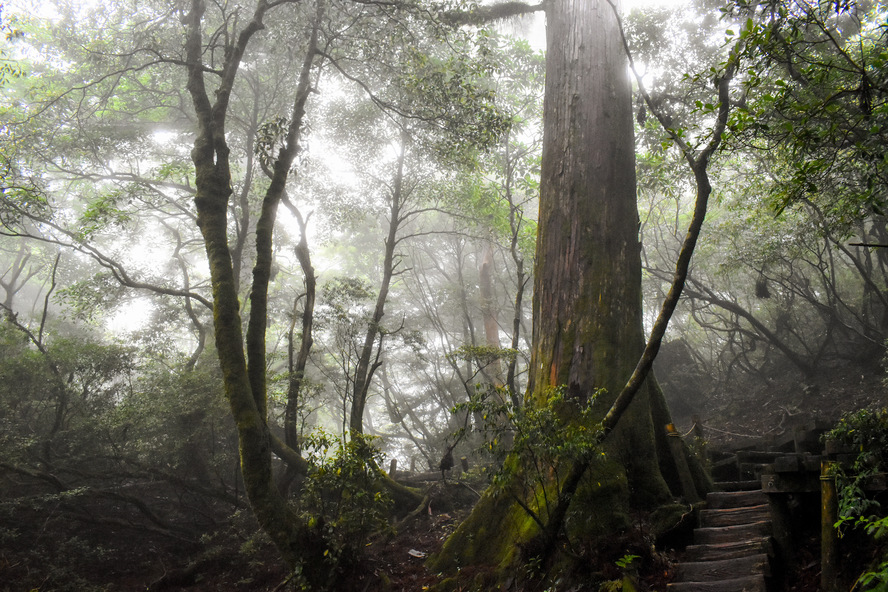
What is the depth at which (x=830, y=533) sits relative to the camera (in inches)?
101

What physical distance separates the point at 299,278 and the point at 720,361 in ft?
63.5

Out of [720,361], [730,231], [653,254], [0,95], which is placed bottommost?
[720,361]

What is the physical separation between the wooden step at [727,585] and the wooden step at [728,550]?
0.31 meters

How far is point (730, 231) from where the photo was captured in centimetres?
1085

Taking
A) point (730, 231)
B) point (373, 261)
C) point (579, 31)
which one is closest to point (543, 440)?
point (579, 31)

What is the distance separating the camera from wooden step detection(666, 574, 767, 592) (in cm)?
273

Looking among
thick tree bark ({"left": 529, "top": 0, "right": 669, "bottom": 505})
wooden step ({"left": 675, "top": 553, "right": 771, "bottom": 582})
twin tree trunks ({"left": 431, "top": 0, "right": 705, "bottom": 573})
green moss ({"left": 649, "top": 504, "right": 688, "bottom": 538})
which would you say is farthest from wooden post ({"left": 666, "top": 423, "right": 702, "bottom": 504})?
wooden step ({"left": 675, "top": 553, "right": 771, "bottom": 582})

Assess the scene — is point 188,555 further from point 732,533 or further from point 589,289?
point 732,533

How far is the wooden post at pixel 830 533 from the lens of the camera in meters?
2.53

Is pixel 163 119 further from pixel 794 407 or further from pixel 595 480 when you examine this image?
pixel 794 407

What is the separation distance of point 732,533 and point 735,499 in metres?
0.80

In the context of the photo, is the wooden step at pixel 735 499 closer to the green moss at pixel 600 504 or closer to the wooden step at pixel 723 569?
the green moss at pixel 600 504

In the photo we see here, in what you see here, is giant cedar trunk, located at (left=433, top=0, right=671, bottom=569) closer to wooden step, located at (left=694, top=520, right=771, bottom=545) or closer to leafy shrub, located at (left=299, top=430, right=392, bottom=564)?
wooden step, located at (left=694, top=520, right=771, bottom=545)

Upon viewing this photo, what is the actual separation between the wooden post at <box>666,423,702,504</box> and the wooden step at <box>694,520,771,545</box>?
700mm
